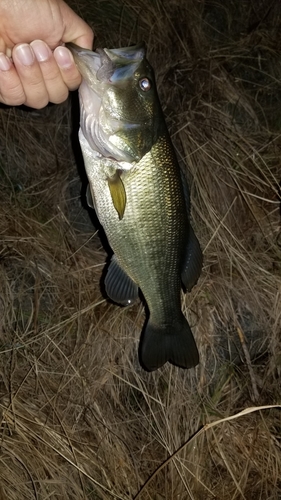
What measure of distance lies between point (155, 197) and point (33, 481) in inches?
70.2

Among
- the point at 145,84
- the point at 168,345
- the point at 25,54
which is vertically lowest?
the point at 168,345

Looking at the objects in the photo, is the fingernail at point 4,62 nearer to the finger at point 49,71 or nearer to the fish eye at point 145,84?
the finger at point 49,71

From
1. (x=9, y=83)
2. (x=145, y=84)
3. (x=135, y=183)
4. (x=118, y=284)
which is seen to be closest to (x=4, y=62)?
(x=9, y=83)

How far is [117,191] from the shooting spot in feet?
7.30

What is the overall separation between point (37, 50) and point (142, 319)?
1700 mm

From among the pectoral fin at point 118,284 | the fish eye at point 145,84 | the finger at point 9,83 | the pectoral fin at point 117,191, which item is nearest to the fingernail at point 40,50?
the finger at point 9,83

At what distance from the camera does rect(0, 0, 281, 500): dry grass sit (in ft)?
10.2

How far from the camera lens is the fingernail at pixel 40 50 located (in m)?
2.08

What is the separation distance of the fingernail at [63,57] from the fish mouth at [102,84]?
0.02 meters

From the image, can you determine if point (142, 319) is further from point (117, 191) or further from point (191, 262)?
point (117, 191)

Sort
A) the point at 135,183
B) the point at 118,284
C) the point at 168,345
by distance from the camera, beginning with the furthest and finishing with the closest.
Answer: the point at 168,345, the point at 118,284, the point at 135,183

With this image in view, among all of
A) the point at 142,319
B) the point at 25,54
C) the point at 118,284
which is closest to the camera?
the point at 25,54

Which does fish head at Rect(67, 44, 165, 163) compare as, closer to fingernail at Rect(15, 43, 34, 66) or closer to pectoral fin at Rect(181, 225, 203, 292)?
fingernail at Rect(15, 43, 34, 66)

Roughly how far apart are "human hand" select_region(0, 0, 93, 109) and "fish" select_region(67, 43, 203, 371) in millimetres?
86
